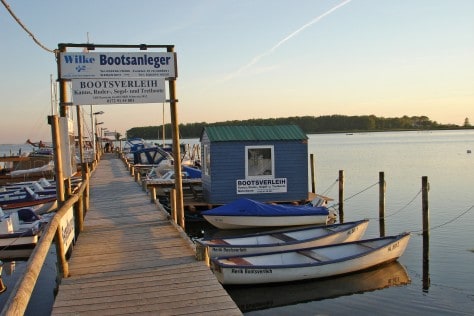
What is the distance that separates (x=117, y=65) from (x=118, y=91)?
60 cm

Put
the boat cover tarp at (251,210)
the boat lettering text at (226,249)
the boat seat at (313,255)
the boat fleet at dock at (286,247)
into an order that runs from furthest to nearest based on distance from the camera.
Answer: the boat cover tarp at (251,210) → the boat lettering text at (226,249) → the boat seat at (313,255) → the boat fleet at dock at (286,247)

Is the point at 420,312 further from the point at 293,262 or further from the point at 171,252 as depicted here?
the point at 171,252

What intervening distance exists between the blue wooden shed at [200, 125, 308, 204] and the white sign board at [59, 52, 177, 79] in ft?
26.4

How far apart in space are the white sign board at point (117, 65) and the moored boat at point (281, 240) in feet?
14.8

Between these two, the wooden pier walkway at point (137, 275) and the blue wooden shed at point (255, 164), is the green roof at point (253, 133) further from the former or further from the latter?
the wooden pier walkway at point (137, 275)

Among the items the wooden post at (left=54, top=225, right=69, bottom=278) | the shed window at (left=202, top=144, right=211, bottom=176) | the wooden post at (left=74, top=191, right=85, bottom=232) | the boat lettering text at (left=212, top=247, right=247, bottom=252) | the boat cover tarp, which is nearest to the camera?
the wooden post at (left=54, top=225, right=69, bottom=278)

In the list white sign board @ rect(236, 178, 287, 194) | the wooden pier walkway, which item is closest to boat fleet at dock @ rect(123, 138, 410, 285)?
the wooden pier walkway

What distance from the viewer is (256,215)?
56.8ft

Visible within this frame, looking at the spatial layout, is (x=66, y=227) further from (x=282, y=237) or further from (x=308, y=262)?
(x=282, y=237)

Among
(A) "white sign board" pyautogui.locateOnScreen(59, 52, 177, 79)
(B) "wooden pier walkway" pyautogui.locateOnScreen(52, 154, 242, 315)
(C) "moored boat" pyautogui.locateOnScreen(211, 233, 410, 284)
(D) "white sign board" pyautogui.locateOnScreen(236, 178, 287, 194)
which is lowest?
(C) "moored boat" pyautogui.locateOnScreen(211, 233, 410, 284)

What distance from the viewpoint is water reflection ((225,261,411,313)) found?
37.2 ft

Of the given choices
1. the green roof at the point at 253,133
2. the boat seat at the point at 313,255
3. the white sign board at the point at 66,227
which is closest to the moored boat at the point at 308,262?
the boat seat at the point at 313,255

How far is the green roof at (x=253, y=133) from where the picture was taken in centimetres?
1948

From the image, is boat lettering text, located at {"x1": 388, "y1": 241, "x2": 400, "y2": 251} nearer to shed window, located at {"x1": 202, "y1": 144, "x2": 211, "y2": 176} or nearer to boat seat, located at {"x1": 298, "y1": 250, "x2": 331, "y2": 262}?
boat seat, located at {"x1": 298, "y1": 250, "x2": 331, "y2": 262}
